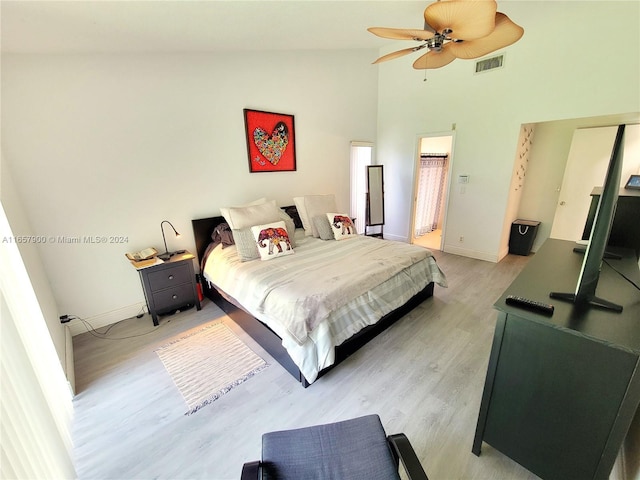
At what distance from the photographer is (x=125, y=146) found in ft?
8.46

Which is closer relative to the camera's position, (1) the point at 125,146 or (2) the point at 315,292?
(2) the point at 315,292

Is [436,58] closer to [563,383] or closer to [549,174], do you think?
[563,383]

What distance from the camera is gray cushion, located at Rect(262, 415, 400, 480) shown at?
102cm

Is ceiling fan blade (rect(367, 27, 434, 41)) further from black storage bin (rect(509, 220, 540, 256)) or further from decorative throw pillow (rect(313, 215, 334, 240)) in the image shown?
black storage bin (rect(509, 220, 540, 256))

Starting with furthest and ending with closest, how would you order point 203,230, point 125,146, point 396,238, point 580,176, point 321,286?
point 396,238, point 580,176, point 203,230, point 125,146, point 321,286

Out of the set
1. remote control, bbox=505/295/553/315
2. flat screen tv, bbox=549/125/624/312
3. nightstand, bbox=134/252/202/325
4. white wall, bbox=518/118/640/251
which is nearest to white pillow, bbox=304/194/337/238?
nightstand, bbox=134/252/202/325

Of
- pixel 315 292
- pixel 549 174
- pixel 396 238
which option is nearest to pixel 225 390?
pixel 315 292

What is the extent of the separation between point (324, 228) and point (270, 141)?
4.47ft

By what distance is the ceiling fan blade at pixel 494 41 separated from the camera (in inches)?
65.4

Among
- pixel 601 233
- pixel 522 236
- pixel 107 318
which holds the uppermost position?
pixel 601 233

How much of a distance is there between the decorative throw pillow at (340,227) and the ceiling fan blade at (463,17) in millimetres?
2084

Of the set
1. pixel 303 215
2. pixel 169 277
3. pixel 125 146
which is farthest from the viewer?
pixel 303 215

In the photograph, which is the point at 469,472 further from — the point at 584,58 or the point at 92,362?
the point at 584,58

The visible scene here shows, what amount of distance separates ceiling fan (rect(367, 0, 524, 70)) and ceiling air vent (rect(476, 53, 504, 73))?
188cm
